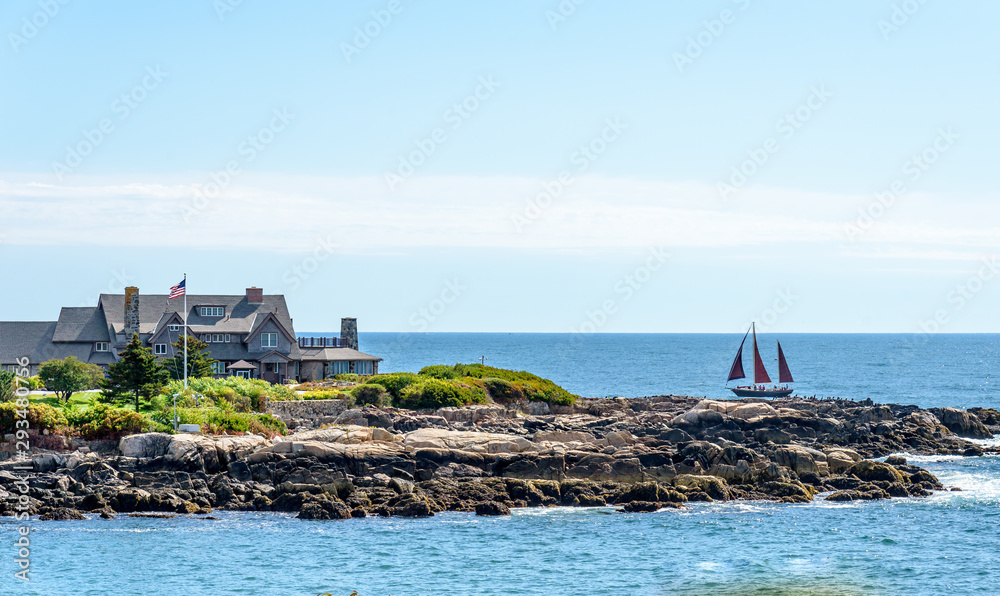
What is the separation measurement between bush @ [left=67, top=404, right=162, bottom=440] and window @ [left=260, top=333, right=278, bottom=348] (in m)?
25.6

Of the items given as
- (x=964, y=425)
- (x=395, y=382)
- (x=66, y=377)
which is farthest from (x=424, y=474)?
(x=964, y=425)

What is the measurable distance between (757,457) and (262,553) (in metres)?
23.0

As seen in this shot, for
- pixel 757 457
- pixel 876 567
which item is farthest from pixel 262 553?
pixel 757 457

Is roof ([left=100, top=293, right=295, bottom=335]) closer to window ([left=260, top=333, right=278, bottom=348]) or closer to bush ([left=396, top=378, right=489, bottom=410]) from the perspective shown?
window ([left=260, top=333, right=278, bottom=348])

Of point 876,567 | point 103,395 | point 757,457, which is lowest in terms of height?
point 876,567

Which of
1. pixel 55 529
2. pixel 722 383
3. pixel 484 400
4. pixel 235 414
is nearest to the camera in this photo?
pixel 55 529

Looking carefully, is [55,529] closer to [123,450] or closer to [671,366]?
[123,450]

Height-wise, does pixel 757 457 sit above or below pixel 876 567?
above

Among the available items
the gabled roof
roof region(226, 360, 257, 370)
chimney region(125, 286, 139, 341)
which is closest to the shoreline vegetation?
roof region(226, 360, 257, 370)

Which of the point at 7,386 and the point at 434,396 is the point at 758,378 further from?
the point at 7,386

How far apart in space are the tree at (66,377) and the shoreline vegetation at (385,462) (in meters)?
1.73

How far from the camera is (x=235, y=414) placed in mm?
48625

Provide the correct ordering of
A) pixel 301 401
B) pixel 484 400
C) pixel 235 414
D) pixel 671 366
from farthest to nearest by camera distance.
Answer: pixel 671 366 → pixel 484 400 → pixel 301 401 → pixel 235 414

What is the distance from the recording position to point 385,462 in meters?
42.1
